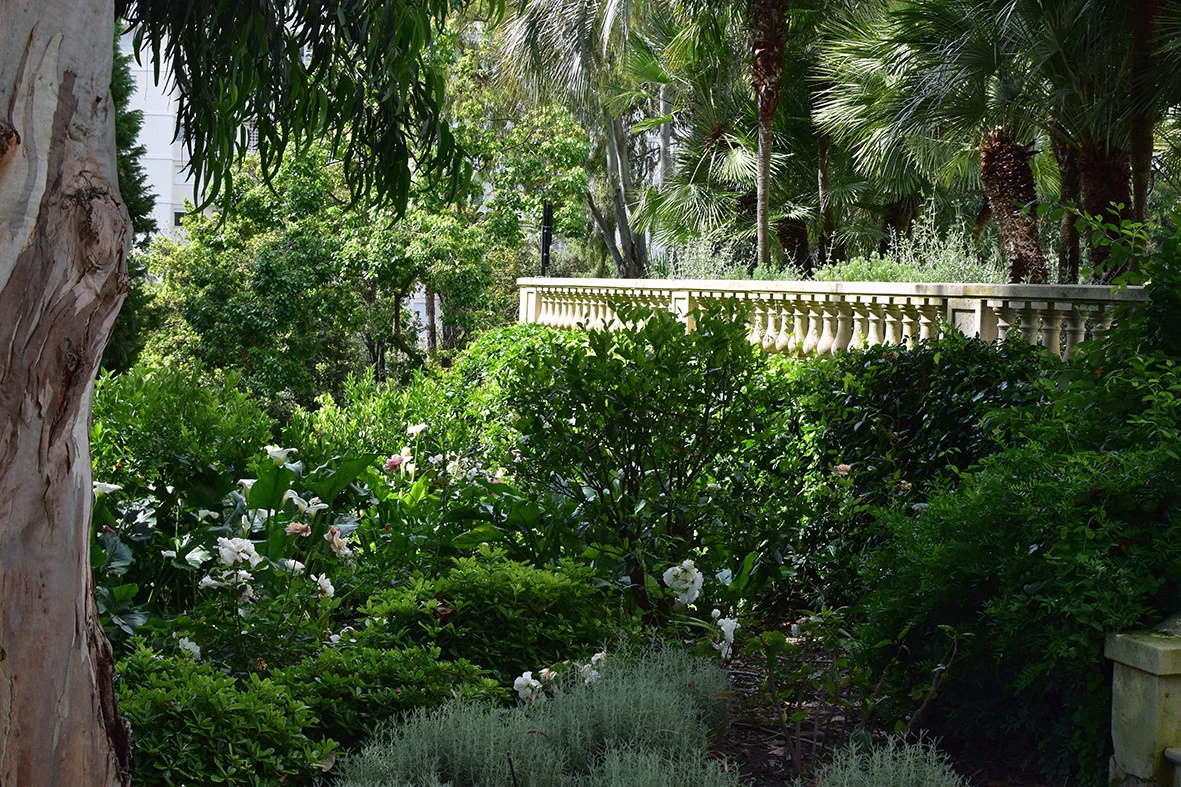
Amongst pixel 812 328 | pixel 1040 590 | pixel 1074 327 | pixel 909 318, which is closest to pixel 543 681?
pixel 1040 590

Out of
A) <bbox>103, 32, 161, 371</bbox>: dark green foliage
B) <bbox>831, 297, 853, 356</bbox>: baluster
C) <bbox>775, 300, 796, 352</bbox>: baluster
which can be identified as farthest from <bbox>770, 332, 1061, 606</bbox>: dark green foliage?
<bbox>103, 32, 161, 371</bbox>: dark green foliage

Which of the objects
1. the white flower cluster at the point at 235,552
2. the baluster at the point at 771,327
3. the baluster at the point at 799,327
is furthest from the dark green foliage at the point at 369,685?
the baluster at the point at 771,327

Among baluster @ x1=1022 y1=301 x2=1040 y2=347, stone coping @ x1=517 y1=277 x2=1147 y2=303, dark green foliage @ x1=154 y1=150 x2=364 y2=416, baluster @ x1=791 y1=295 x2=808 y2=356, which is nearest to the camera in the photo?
stone coping @ x1=517 y1=277 x2=1147 y2=303

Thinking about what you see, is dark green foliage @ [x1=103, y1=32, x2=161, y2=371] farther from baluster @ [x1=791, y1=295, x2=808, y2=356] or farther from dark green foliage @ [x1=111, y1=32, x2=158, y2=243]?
baluster @ [x1=791, y1=295, x2=808, y2=356]

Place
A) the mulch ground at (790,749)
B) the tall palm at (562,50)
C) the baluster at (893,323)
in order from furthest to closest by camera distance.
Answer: the tall palm at (562,50)
the baluster at (893,323)
the mulch ground at (790,749)

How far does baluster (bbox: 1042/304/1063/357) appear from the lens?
6.79 metres

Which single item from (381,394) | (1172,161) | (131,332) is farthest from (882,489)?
(1172,161)

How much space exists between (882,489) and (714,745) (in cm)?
256

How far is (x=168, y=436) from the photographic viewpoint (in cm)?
523

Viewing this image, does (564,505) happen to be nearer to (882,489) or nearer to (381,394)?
(882,489)

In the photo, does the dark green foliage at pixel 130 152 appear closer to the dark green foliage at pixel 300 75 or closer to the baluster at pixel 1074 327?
the dark green foliage at pixel 300 75

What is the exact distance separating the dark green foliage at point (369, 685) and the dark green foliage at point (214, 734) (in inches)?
8.6

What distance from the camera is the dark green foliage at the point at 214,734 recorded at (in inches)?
113

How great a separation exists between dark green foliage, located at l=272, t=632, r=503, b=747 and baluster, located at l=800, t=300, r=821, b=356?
21.4 feet
